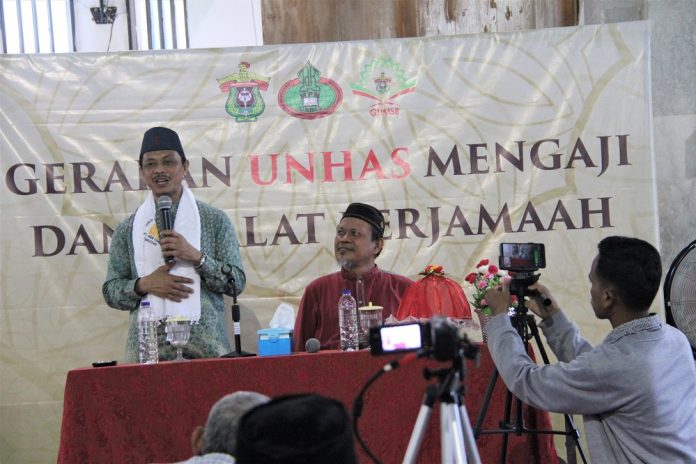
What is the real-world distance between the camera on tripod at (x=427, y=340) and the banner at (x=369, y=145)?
2.66m

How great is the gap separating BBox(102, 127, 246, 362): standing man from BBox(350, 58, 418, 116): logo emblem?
108 centimetres

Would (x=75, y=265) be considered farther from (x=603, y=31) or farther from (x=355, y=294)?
(x=603, y=31)

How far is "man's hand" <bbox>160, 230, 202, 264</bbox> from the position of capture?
4.11 m

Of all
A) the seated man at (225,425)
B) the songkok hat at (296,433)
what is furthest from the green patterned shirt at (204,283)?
the songkok hat at (296,433)

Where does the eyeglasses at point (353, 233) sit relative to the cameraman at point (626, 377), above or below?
above

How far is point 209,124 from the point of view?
502cm

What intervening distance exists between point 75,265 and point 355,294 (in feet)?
5.08

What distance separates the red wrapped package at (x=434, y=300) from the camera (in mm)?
3982

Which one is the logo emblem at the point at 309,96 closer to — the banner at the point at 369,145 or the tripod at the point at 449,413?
the banner at the point at 369,145

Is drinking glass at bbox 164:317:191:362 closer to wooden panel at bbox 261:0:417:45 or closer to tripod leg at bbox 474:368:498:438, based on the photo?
tripod leg at bbox 474:368:498:438

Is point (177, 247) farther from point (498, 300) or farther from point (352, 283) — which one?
point (498, 300)

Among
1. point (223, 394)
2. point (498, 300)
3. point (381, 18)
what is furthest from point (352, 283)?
point (381, 18)

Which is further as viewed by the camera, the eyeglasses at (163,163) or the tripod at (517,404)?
the eyeglasses at (163,163)

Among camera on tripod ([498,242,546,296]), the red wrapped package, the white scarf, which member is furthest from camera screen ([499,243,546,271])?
the white scarf
